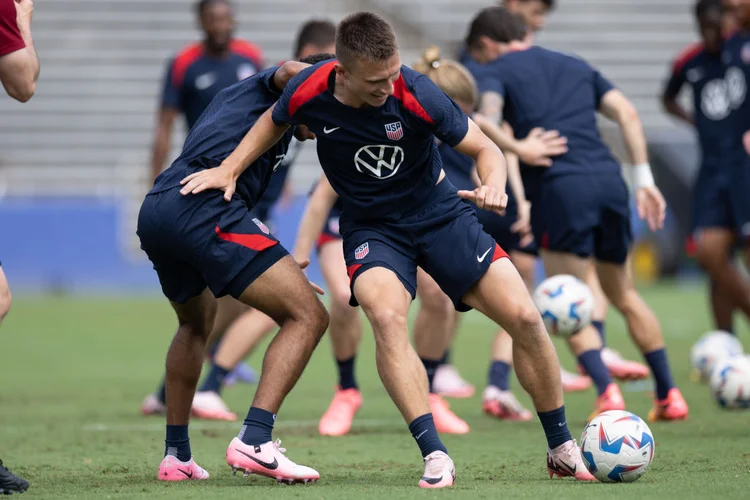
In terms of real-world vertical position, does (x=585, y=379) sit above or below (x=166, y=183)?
below

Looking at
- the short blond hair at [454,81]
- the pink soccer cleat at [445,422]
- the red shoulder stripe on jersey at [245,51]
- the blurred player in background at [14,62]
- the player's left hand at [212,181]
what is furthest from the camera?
the red shoulder stripe on jersey at [245,51]

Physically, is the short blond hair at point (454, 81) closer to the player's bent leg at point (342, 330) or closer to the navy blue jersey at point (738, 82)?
the player's bent leg at point (342, 330)

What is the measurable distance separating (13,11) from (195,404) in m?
3.58

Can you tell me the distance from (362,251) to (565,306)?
7.04 feet

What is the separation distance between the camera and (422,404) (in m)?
4.91

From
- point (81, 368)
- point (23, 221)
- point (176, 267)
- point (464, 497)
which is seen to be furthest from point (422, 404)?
point (23, 221)

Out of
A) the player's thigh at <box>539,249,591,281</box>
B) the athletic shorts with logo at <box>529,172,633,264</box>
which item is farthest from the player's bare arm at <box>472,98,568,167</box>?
the player's thigh at <box>539,249,591,281</box>

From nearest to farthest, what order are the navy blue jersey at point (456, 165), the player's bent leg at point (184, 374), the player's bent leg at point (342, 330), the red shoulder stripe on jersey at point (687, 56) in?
the player's bent leg at point (184, 374)
the player's bent leg at point (342, 330)
the navy blue jersey at point (456, 165)
the red shoulder stripe on jersey at point (687, 56)

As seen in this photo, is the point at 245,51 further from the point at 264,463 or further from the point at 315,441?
the point at 264,463

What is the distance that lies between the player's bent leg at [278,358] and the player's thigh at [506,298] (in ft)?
2.20

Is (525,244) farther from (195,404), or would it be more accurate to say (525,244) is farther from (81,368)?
(81,368)

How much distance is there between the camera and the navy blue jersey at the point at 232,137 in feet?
17.1

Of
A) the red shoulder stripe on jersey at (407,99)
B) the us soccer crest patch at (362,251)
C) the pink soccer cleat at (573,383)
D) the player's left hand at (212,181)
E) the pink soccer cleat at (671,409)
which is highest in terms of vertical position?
the red shoulder stripe on jersey at (407,99)

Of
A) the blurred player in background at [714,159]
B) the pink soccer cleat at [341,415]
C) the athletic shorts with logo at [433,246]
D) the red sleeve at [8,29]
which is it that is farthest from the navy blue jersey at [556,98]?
the red sleeve at [8,29]
